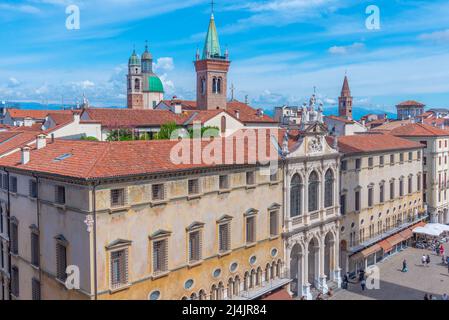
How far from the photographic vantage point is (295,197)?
1382 inches

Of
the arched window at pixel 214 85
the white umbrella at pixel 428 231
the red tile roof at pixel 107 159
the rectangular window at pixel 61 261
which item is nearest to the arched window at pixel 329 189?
the red tile roof at pixel 107 159

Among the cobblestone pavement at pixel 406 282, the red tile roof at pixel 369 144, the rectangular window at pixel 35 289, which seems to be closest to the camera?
the rectangular window at pixel 35 289

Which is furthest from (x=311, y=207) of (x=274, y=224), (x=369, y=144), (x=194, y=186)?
(x=369, y=144)

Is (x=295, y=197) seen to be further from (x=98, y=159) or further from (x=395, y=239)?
(x=395, y=239)

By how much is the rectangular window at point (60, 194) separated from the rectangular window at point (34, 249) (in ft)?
11.5

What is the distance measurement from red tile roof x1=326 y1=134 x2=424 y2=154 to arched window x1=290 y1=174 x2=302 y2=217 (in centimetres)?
601

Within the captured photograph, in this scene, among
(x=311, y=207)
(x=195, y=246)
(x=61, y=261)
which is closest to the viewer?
(x=61, y=261)

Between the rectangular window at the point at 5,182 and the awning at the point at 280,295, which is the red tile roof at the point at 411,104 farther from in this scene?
the rectangular window at the point at 5,182

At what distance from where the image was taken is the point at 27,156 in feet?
91.1

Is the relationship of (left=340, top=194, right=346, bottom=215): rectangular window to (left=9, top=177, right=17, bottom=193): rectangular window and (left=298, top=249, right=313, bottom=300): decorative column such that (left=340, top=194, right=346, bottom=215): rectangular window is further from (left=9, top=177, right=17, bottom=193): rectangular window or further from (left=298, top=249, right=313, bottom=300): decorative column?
(left=9, top=177, right=17, bottom=193): rectangular window

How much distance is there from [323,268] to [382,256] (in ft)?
41.5

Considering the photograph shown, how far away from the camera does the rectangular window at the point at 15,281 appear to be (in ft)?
94.7

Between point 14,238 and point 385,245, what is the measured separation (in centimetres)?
3523
